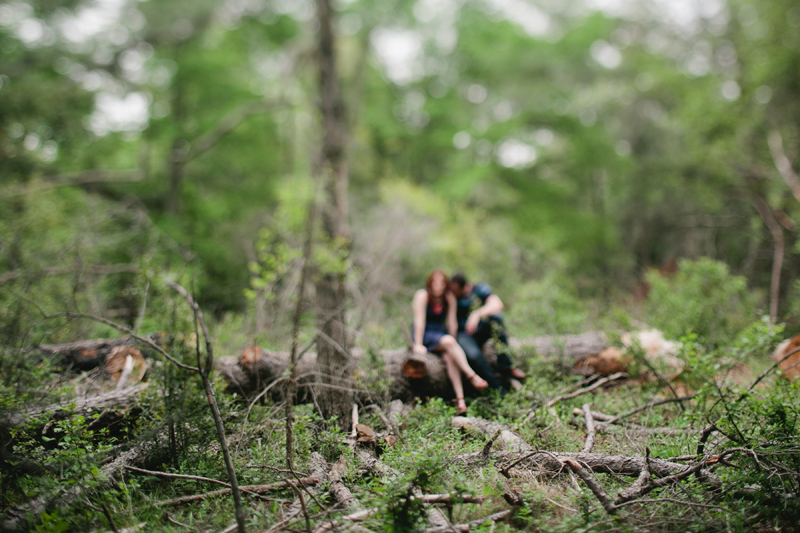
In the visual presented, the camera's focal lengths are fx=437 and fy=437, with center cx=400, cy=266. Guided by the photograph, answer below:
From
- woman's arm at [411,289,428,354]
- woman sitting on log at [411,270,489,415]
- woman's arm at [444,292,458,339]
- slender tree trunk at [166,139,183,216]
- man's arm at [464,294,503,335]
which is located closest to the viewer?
woman sitting on log at [411,270,489,415]

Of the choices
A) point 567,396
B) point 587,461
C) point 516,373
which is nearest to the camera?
point 587,461

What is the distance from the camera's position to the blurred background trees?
7.59 m

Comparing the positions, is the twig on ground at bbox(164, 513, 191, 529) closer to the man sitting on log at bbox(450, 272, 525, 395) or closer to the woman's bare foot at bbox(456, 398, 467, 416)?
the woman's bare foot at bbox(456, 398, 467, 416)

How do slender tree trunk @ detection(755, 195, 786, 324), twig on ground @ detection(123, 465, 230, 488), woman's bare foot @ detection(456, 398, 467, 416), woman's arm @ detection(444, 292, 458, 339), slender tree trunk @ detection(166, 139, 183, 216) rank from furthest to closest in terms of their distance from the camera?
slender tree trunk @ detection(166, 139, 183, 216) → slender tree trunk @ detection(755, 195, 786, 324) → woman's arm @ detection(444, 292, 458, 339) → woman's bare foot @ detection(456, 398, 467, 416) → twig on ground @ detection(123, 465, 230, 488)

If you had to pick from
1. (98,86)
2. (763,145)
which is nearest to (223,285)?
(98,86)

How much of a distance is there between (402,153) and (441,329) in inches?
514

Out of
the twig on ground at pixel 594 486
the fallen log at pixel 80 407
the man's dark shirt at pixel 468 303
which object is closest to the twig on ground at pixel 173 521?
the fallen log at pixel 80 407

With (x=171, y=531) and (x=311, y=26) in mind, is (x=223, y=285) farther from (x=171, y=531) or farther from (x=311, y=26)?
(x=171, y=531)

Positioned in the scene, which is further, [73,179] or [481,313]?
[73,179]

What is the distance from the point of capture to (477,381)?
4.30 m

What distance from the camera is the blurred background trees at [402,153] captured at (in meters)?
7.59

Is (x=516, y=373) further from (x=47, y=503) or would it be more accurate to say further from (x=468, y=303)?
A: (x=47, y=503)

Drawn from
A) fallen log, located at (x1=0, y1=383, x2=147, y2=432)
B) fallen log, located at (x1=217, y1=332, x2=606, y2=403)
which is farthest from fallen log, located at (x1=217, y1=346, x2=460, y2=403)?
fallen log, located at (x1=0, y1=383, x2=147, y2=432)

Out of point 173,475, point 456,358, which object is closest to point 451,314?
point 456,358
